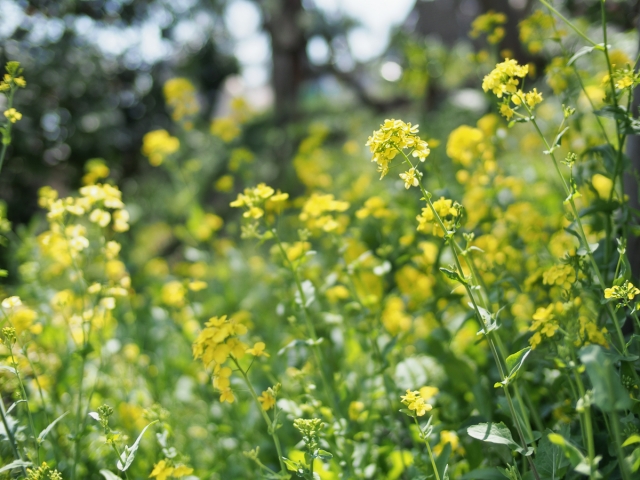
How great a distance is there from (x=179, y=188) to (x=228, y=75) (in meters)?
2.02

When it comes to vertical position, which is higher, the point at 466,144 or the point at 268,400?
the point at 466,144

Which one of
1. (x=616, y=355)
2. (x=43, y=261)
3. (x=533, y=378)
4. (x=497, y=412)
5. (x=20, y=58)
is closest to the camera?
(x=616, y=355)

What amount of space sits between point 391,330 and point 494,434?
3.86 feet

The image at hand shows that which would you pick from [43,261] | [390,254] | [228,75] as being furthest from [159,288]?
[228,75]

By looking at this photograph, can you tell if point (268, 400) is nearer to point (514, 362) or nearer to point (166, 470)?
point (166, 470)

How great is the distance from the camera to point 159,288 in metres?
3.14

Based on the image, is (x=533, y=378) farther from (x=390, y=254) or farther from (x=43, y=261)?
(x=43, y=261)

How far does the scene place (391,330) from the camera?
2418 millimetres

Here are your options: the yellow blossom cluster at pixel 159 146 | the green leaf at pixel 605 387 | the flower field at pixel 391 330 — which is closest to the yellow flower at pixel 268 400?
the flower field at pixel 391 330

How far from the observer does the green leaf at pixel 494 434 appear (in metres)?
1.22

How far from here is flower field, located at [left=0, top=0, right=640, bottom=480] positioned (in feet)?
4.28

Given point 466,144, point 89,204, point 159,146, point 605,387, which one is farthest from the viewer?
point 159,146

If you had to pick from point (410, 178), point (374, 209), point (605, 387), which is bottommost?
point (605, 387)

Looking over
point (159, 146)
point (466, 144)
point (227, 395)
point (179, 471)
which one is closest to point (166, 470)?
point (179, 471)
